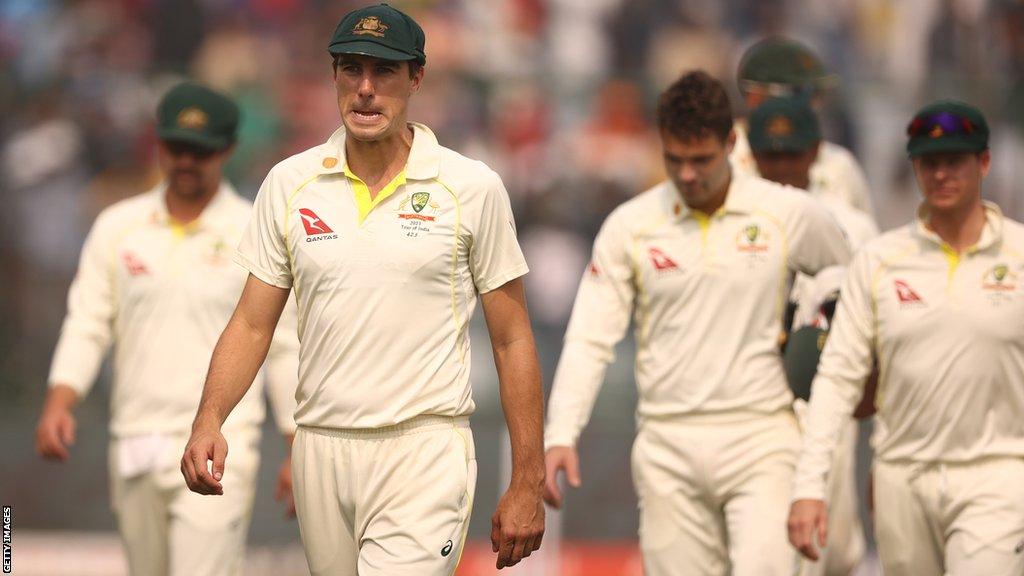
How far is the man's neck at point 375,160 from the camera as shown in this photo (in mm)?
5191

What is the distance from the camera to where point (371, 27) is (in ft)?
16.6

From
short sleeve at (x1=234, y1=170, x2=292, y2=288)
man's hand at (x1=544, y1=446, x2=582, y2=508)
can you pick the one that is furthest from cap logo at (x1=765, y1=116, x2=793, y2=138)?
short sleeve at (x1=234, y1=170, x2=292, y2=288)

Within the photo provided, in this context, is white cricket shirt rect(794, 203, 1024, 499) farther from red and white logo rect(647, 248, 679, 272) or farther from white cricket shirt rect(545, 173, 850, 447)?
red and white logo rect(647, 248, 679, 272)

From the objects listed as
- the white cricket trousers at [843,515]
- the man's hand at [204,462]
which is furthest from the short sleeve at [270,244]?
the white cricket trousers at [843,515]

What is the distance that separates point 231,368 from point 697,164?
7.54 feet

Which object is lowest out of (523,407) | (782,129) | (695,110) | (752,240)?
(523,407)

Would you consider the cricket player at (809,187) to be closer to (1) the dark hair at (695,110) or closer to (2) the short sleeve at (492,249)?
(1) the dark hair at (695,110)

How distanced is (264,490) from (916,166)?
626cm

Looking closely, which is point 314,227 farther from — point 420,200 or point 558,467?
point 558,467

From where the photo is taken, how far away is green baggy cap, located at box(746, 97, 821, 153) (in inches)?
301

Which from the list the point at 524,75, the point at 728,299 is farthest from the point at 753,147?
the point at 524,75

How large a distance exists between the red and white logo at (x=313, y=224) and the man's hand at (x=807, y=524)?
2.01m

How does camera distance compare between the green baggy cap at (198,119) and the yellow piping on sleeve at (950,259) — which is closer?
the yellow piping on sleeve at (950,259)

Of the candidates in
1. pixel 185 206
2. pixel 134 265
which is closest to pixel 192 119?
pixel 185 206
